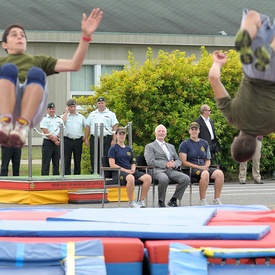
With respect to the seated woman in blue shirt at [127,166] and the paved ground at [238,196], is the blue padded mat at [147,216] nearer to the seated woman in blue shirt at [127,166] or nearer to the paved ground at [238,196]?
the seated woman in blue shirt at [127,166]

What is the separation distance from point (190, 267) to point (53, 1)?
24999mm

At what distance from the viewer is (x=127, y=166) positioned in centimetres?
1469

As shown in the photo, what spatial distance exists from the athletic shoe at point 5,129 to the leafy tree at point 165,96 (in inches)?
510

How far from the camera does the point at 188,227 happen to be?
883 cm

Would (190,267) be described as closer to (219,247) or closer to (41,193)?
(219,247)

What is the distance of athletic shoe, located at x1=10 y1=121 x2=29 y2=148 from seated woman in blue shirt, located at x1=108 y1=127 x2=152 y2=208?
7059 millimetres

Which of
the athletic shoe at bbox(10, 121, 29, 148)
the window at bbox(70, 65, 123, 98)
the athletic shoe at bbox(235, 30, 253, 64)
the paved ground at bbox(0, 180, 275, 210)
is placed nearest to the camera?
the athletic shoe at bbox(235, 30, 253, 64)

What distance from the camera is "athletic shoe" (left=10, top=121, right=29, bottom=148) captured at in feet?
24.0

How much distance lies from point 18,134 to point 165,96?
44.2ft

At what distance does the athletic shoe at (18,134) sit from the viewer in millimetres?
7312

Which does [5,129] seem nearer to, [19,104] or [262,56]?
[19,104]

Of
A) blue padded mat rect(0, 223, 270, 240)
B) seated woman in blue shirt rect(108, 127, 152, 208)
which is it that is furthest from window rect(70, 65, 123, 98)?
blue padded mat rect(0, 223, 270, 240)

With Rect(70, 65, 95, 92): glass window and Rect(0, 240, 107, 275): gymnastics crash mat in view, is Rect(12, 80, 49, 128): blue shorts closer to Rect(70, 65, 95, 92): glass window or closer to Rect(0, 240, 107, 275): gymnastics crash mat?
Rect(0, 240, 107, 275): gymnastics crash mat

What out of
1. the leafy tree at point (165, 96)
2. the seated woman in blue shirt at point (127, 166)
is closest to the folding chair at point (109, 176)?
the seated woman in blue shirt at point (127, 166)
